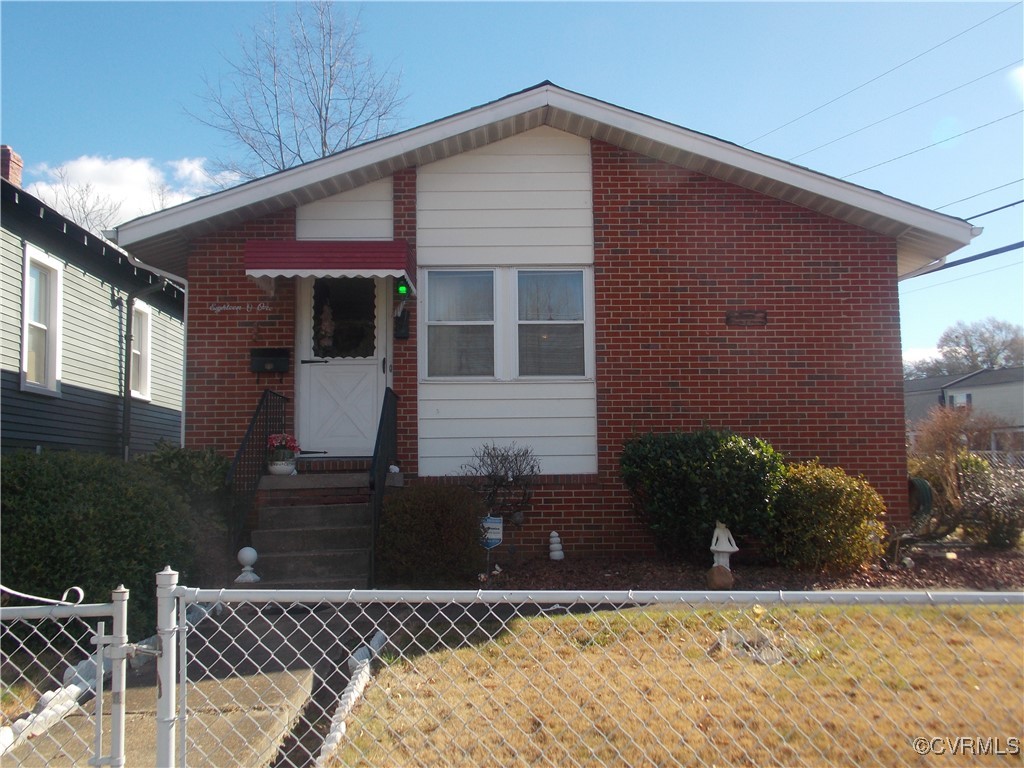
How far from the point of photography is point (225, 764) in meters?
4.20

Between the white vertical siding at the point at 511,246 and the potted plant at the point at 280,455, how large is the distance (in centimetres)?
140

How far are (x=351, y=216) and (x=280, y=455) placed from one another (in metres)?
2.79

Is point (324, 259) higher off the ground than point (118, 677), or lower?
higher

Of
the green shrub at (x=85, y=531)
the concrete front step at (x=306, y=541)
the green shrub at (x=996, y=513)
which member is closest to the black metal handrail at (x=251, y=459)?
the concrete front step at (x=306, y=541)

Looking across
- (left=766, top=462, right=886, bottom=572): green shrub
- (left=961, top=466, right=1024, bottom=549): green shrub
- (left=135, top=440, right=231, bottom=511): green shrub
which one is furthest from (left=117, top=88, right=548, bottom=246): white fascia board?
(left=961, top=466, right=1024, bottom=549): green shrub

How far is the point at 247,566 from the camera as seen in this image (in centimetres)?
814

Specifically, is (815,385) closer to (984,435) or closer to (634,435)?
(634,435)

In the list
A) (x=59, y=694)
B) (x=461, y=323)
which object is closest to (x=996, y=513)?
(x=461, y=323)

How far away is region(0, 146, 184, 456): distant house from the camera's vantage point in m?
11.1

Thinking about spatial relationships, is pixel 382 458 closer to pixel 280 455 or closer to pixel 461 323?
pixel 280 455

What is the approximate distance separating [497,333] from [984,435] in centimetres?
1590

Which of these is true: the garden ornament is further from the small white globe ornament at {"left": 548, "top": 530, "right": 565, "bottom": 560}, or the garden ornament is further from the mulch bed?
the small white globe ornament at {"left": 548, "top": 530, "right": 565, "bottom": 560}

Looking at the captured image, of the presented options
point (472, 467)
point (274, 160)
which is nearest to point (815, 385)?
point (472, 467)

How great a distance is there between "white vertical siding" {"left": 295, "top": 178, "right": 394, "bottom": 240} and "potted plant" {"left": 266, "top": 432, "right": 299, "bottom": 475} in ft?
7.56
